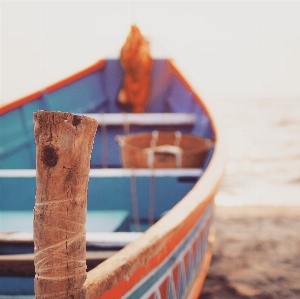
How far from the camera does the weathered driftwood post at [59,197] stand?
91 cm

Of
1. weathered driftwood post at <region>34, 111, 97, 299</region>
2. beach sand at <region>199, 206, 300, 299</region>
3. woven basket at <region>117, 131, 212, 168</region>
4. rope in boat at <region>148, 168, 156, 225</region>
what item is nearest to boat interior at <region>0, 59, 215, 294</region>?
rope in boat at <region>148, 168, 156, 225</region>

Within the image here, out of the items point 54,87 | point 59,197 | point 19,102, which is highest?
point 54,87

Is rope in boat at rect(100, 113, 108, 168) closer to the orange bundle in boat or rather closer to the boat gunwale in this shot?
the orange bundle in boat

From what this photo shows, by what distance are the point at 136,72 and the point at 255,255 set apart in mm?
2651

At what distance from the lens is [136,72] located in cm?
486

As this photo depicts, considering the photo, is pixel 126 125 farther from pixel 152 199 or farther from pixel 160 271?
pixel 160 271

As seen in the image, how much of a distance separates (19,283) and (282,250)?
301 cm

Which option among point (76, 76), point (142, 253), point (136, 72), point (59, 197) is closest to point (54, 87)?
point (76, 76)

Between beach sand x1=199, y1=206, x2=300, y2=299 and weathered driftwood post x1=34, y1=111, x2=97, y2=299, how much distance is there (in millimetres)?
2315

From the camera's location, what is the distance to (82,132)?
93cm

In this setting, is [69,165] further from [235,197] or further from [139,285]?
[235,197]

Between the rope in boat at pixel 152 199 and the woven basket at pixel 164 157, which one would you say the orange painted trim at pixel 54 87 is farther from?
the rope in boat at pixel 152 199

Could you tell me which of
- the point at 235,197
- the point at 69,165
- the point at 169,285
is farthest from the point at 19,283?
the point at 235,197

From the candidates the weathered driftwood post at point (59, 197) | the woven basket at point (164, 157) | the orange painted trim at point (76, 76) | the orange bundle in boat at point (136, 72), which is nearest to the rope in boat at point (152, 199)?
the woven basket at point (164, 157)
